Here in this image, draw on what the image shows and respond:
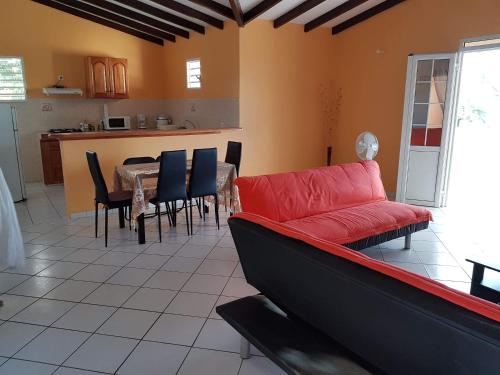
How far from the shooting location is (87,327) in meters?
2.33

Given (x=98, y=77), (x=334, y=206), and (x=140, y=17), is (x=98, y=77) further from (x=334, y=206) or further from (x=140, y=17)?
(x=334, y=206)

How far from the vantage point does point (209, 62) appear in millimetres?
6105

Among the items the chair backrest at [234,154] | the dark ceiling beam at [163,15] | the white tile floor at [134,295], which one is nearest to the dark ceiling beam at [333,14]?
the dark ceiling beam at [163,15]

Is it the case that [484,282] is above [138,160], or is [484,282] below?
below

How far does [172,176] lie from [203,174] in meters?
0.39

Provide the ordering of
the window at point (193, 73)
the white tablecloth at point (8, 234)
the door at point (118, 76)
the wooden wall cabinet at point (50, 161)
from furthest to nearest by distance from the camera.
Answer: the door at point (118, 76) < the window at point (193, 73) < the wooden wall cabinet at point (50, 161) < the white tablecloth at point (8, 234)

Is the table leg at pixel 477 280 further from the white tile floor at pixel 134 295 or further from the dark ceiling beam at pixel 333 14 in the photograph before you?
the dark ceiling beam at pixel 333 14

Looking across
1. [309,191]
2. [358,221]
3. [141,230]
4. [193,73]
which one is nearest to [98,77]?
[193,73]

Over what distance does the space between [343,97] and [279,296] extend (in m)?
5.07

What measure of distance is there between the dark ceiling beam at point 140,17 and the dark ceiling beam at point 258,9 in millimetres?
1809

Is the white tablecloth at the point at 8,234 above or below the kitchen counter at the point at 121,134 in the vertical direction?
below

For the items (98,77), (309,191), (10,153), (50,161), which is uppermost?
(98,77)

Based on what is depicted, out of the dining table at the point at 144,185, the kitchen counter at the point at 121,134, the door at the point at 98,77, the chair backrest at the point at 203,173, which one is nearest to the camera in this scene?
the dining table at the point at 144,185

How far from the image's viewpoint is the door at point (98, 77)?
668 centimetres
